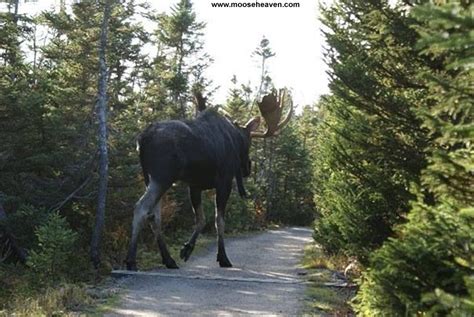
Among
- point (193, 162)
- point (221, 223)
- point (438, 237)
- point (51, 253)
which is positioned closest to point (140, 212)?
point (193, 162)

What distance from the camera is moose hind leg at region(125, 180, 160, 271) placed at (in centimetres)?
848

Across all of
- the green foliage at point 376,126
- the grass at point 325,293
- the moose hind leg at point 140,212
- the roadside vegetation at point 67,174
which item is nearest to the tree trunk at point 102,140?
the roadside vegetation at point 67,174

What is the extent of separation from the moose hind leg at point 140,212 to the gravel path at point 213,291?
0.45m

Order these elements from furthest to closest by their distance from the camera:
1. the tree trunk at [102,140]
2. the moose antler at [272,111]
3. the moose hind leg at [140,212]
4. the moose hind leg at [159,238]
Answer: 1. the moose antler at [272,111]
2. the tree trunk at [102,140]
3. the moose hind leg at [159,238]
4. the moose hind leg at [140,212]

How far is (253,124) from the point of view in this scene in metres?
→ 11.9

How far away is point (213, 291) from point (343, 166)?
269 centimetres

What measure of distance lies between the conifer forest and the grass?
0.09m

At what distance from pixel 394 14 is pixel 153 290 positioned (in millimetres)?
5059

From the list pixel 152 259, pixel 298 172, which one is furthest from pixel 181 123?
pixel 298 172

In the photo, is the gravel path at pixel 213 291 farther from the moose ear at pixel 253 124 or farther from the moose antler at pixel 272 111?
the moose antler at pixel 272 111

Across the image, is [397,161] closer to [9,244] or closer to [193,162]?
[193,162]

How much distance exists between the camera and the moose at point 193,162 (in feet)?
28.4

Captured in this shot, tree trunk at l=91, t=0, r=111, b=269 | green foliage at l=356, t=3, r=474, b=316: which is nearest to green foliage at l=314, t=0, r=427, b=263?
green foliage at l=356, t=3, r=474, b=316

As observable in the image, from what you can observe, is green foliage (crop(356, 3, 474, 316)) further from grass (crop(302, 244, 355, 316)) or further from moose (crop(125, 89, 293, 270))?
moose (crop(125, 89, 293, 270))
